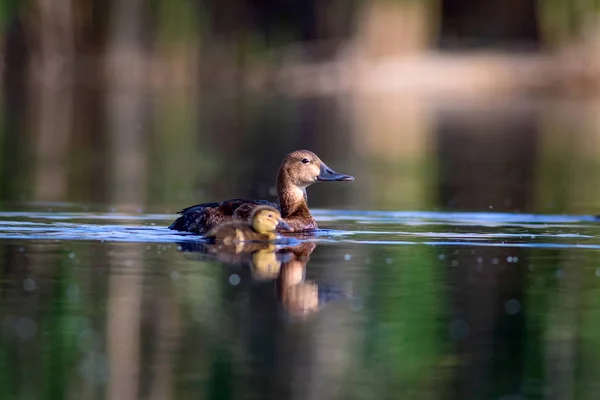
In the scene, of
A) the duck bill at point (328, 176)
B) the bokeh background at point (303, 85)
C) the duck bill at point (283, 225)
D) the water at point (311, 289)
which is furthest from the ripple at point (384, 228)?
the bokeh background at point (303, 85)

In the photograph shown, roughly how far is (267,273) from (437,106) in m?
24.6

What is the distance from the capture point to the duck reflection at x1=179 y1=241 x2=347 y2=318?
21.7ft

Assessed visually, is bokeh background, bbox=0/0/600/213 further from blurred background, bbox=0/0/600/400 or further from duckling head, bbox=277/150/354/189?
duckling head, bbox=277/150/354/189

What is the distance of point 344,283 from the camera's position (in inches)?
282

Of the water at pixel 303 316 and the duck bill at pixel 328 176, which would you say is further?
the duck bill at pixel 328 176

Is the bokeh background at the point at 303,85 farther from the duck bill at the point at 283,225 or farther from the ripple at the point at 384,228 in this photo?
the duck bill at the point at 283,225

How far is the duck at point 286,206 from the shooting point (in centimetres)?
898

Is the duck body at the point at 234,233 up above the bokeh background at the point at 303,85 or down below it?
below

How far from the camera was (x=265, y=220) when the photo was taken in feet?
28.7

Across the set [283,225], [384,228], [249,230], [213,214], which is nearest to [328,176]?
[384,228]

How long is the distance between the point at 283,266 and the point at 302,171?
216 centimetres

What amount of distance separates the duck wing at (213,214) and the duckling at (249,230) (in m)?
0.13

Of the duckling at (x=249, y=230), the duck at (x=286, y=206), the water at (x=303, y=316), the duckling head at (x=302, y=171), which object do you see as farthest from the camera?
the duckling head at (x=302, y=171)

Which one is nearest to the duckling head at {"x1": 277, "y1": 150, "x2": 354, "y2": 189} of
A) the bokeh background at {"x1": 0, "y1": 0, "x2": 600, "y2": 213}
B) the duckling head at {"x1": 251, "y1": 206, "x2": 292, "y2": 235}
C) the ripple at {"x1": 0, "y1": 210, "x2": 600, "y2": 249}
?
the ripple at {"x1": 0, "y1": 210, "x2": 600, "y2": 249}
